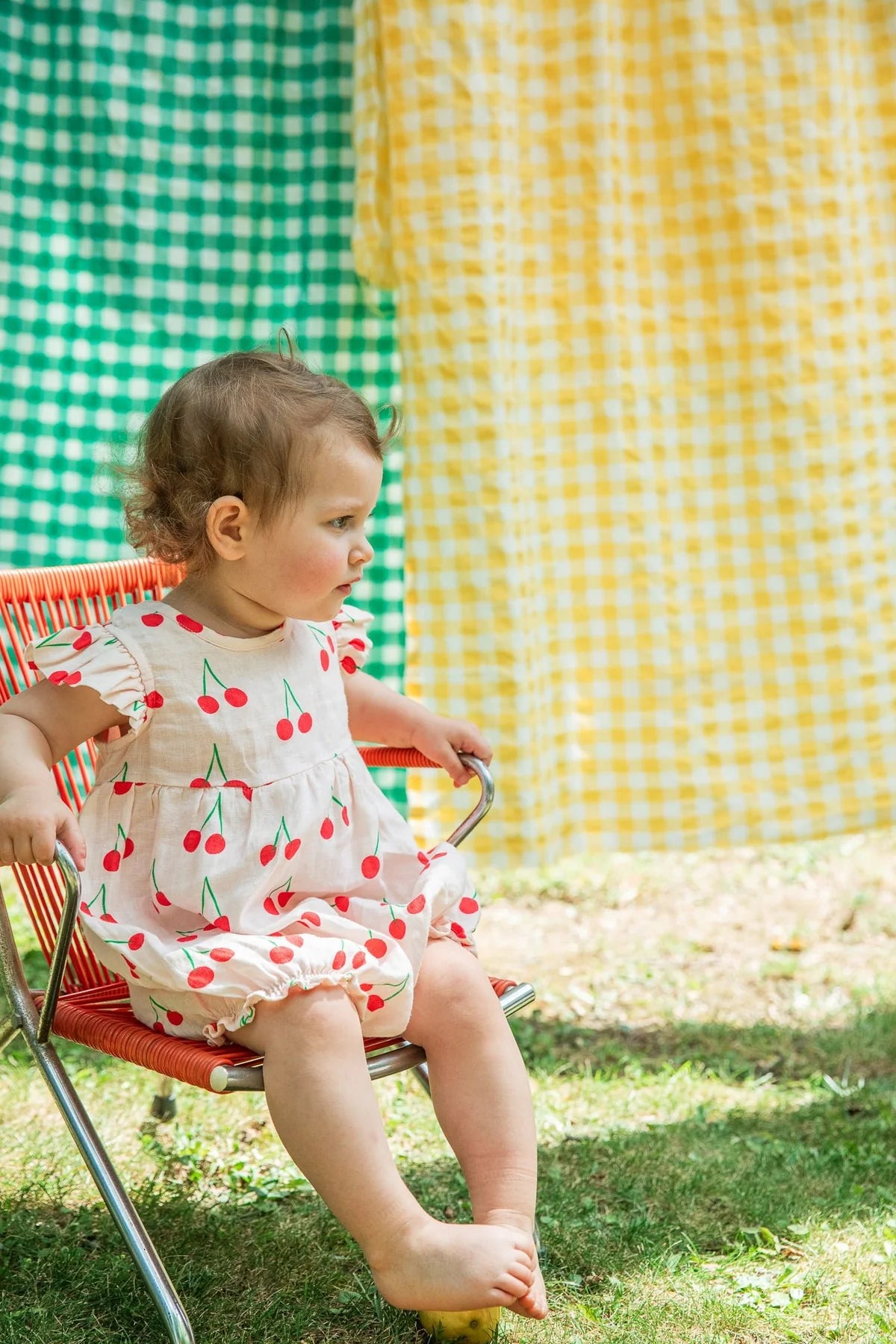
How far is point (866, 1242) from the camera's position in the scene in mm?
1879

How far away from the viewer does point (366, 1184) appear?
142 centimetres

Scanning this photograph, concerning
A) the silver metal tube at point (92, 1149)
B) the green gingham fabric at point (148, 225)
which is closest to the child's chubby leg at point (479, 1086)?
the silver metal tube at point (92, 1149)

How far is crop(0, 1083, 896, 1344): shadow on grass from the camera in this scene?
167cm

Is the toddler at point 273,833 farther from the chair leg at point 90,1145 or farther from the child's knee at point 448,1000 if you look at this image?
the chair leg at point 90,1145

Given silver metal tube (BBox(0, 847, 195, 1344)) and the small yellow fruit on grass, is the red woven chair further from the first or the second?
the small yellow fruit on grass

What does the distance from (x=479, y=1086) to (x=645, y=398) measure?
136cm

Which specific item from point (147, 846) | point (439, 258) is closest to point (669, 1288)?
point (147, 846)

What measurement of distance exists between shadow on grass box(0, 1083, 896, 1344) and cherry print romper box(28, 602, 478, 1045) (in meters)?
0.39

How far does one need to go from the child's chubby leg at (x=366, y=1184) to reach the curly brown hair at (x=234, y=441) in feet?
1.93

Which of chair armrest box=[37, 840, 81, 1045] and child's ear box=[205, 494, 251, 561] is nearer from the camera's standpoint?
chair armrest box=[37, 840, 81, 1045]

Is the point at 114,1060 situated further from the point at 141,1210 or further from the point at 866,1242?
the point at 866,1242

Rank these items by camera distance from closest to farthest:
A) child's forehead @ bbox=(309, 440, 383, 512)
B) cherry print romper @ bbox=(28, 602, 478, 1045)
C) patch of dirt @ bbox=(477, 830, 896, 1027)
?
cherry print romper @ bbox=(28, 602, 478, 1045), child's forehead @ bbox=(309, 440, 383, 512), patch of dirt @ bbox=(477, 830, 896, 1027)

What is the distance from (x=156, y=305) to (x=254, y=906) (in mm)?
1393

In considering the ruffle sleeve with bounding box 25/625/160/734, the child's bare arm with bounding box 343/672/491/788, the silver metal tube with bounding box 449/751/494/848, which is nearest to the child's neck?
the ruffle sleeve with bounding box 25/625/160/734
